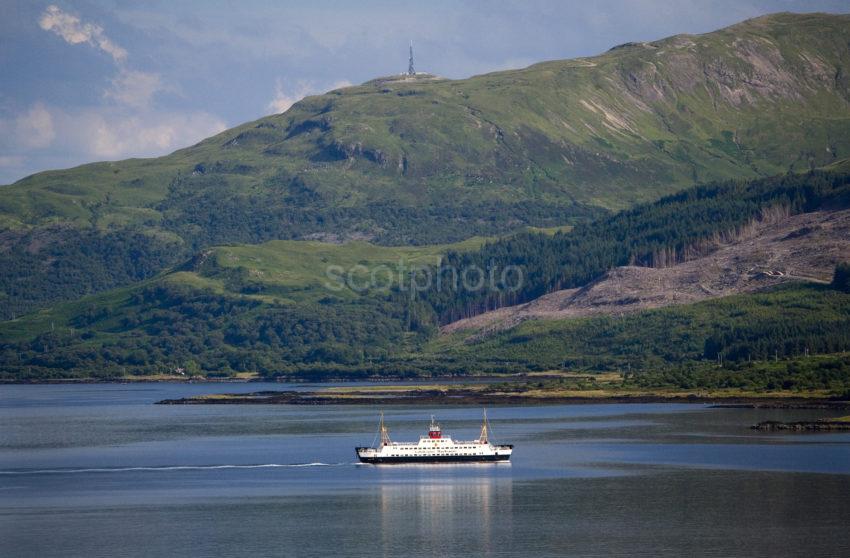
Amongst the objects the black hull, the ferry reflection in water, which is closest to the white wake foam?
the black hull

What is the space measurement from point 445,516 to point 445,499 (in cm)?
1075

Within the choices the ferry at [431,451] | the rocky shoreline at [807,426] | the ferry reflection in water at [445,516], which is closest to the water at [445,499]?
the ferry reflection in water at [445,516]

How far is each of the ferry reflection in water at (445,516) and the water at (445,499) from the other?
23cm

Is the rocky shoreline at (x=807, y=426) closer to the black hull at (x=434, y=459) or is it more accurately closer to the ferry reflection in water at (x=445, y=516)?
the black hull at (x=434, y=459)

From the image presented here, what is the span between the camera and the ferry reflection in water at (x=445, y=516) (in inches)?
4137

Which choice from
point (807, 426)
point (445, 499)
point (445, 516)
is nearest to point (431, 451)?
point (445, 499)

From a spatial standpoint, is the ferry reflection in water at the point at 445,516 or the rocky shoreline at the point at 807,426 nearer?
the ferry reflection in water at the point at 445,516

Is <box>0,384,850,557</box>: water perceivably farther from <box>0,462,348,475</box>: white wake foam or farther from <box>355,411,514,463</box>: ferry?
<box>355,411,514,463</box>: ferry

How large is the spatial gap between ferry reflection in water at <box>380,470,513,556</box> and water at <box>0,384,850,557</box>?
23cm

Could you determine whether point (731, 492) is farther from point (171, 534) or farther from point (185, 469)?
point (185, 469)

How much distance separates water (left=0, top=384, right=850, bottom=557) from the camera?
105 m

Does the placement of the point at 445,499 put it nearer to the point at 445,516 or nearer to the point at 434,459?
the point at 445,516

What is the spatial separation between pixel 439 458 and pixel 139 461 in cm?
3563

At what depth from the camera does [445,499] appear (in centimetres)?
12950
